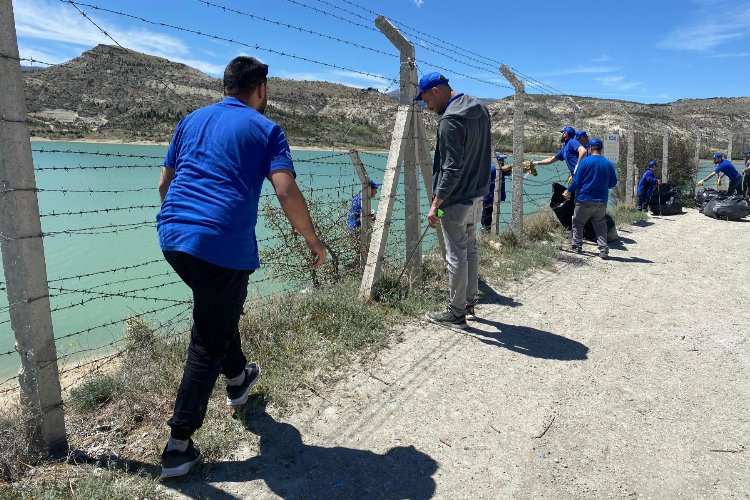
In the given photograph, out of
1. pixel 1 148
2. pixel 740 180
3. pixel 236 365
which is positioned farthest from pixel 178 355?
pixel 740 180

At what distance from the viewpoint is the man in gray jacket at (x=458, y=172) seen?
4.24 m

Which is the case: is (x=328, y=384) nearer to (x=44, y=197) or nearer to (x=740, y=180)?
(x=740, y=180)

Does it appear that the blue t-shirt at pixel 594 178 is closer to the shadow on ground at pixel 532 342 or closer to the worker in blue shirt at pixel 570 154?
the worker in blue shirt at pixel 570 154

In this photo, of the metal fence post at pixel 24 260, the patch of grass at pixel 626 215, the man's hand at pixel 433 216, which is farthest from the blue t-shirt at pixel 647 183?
the metal fence post at pixel 24 260

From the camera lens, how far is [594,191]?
8086 mm

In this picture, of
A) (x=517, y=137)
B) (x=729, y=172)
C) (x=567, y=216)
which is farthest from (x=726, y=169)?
(x=517, y=137)

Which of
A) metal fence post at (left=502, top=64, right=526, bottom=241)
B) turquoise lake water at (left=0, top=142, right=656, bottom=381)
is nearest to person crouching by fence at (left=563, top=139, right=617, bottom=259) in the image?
metal fence post at (left=502, top=64, right=526, bottom=241)

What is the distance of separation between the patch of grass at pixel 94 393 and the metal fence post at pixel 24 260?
1.79ft

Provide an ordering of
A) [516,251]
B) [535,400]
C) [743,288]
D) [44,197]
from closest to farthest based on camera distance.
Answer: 1. [535,400]
2. [743,288]
3. [516,251]
4. [44,197]

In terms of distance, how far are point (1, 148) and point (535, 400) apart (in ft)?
11.2

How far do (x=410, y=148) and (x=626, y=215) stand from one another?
871cm

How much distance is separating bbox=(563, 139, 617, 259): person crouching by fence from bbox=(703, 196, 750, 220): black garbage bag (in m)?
6.18

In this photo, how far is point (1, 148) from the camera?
246 cm

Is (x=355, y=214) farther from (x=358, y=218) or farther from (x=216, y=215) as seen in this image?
(x=216, y=215)
